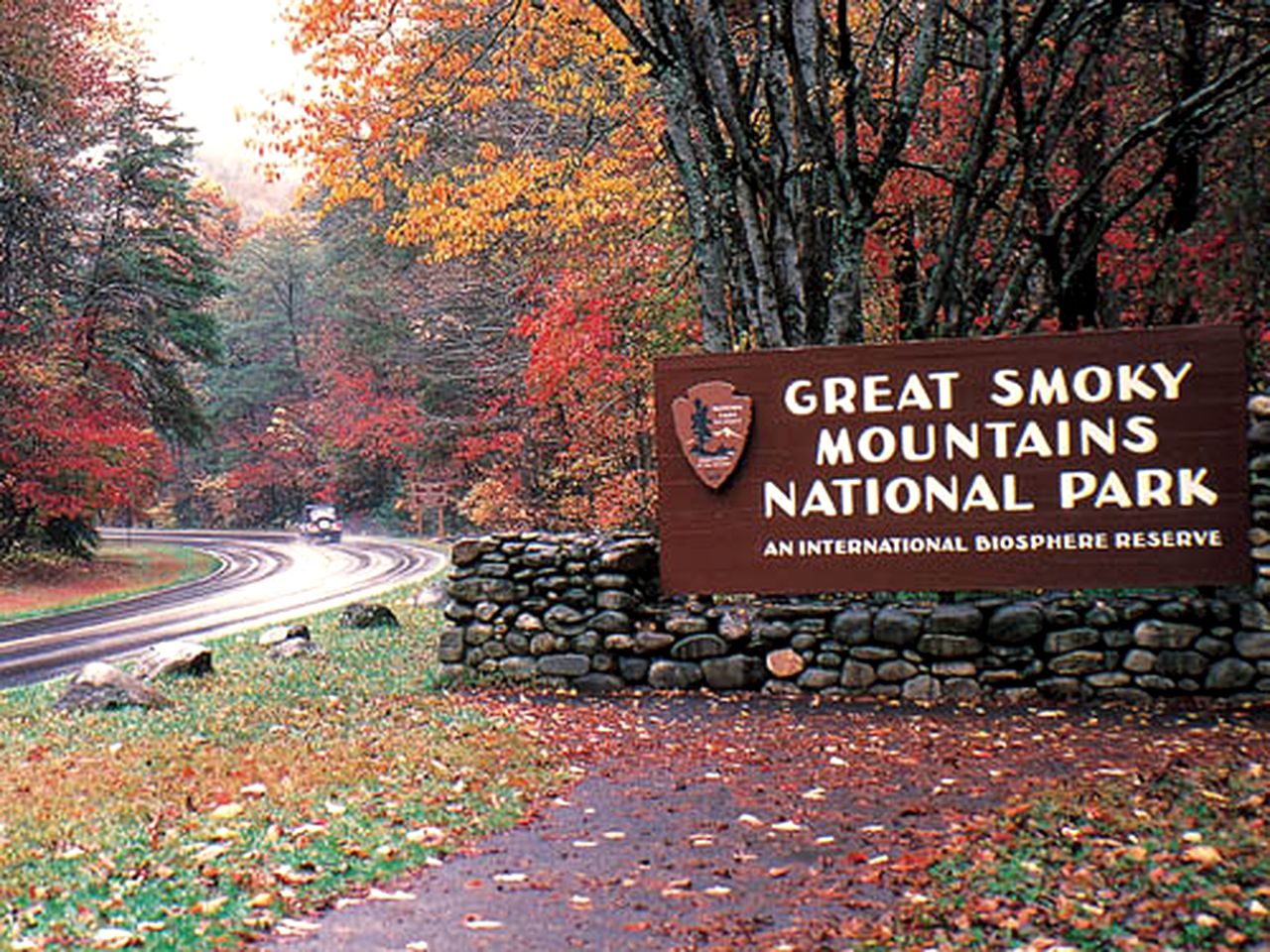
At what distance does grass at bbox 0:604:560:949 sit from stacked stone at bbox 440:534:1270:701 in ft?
3.41

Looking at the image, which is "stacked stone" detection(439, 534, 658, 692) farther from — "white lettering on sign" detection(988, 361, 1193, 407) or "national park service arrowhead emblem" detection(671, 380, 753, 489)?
"white lettering on sign" detection(988, 361, 1193, 407)

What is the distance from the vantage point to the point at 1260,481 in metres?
9.30

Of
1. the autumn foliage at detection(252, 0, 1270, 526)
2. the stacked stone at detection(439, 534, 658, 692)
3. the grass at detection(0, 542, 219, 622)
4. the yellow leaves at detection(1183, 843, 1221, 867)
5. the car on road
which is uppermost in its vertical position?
the autumn foliage at detection(252, 0, 1270, 526)

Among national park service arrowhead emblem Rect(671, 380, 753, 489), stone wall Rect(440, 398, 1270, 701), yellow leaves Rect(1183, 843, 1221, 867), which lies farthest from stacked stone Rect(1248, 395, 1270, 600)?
yellow leaves Rect(1183, 843, 1221, 867)

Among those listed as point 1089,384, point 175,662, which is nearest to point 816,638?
point 1089,384

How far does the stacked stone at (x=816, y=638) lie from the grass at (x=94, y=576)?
16.4m

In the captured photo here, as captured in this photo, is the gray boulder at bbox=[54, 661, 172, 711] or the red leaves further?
the red leaves

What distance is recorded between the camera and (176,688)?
11055 mm

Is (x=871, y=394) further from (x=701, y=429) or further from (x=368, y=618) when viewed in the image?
(x=368, y=618)

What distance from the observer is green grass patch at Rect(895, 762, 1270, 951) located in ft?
14.2

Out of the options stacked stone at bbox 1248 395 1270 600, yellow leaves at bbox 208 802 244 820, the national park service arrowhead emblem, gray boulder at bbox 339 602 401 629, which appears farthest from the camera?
gray boulder at bbox 339 602 401 629

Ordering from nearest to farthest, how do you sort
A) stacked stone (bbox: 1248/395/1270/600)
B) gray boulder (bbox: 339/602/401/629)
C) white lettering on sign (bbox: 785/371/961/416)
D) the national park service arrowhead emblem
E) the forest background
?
1. stacked stone (bbox: 1248/395/1270/600)
2. white lettering on sign (bbox: 785/371/961/416)
3. the national park service arrowhead emblem
4. the forest background
5. gray boulder (bbox: 339/602/401/629)

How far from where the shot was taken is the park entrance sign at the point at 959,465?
935 cm

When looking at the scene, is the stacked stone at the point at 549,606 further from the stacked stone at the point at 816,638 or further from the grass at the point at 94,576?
the grass at the point at 94,576
